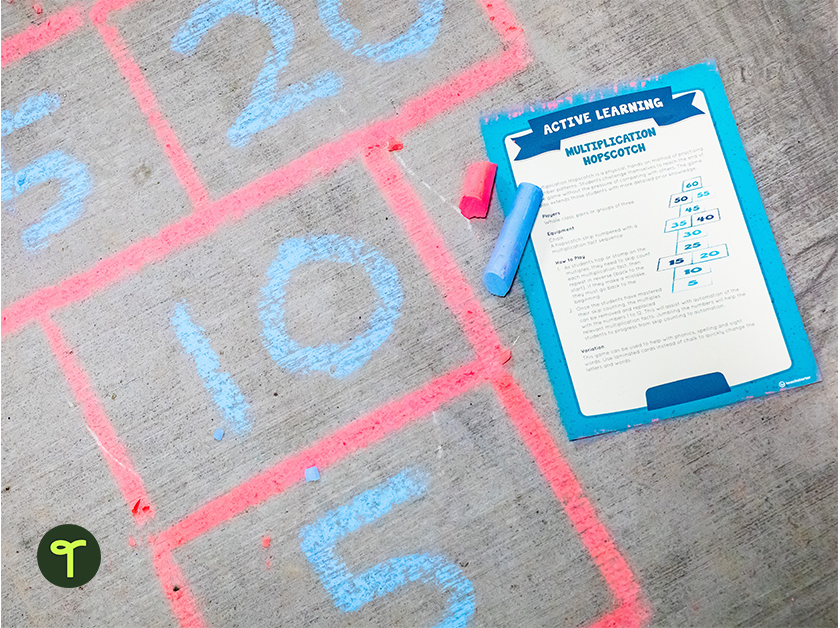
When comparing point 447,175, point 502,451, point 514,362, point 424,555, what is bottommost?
point 424,555

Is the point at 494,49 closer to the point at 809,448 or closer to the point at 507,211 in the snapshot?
the point at 507,211

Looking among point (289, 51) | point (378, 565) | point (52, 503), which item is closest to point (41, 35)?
point (289, 51)

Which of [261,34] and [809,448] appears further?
[261,34]

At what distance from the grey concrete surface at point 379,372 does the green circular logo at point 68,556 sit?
0.02 metres

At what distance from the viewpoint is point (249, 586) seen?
1385 millimetres

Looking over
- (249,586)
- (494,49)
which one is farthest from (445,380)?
(494,49)

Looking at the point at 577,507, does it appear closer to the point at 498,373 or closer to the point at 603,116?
the point at 498,373

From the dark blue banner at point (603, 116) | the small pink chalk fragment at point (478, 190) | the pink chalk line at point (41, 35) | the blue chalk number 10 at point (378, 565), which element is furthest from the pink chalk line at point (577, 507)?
the pink chalk line at point (41, 35)

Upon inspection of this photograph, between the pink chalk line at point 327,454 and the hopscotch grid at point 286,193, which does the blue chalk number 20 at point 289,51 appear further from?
the pink chalk line at point 327,454

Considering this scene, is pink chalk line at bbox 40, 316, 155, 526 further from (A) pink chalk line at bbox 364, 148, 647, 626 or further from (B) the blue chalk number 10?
(A) pink chalk line at bbox 364, 148, 647, 626

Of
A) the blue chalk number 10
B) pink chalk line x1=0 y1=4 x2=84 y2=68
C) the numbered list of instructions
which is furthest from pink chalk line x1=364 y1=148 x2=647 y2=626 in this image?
pink chalk line x1=0 y1=4 x2=84 y2=68

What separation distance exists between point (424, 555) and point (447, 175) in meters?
0.84

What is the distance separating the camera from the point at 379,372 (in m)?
1.41

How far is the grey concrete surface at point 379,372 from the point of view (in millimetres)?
1351
